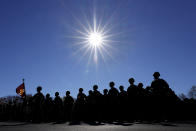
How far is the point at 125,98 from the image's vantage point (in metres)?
10.9

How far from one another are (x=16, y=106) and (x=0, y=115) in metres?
3.19

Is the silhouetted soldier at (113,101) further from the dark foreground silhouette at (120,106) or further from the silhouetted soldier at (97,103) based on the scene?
the silhouetted soldier at (97,103)

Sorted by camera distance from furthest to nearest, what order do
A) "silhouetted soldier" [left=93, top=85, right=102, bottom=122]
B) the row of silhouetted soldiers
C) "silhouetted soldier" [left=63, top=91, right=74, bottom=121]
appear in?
1. "silhouetted soldier" [left=63, top=91, right=74, bottom=121]
2. "silhouetted soldier" [left=93, top=85, right=102, bottom=122]
3. the row of silhouetted soldiers

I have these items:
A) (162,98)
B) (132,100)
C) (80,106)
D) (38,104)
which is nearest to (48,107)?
(38,104)

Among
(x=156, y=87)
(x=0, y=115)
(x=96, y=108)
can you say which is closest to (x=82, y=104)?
(x=96, y=108)

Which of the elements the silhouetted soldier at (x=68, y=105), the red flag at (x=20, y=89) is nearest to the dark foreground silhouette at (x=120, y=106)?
the silhouetted soldier at (x=68, y=105)

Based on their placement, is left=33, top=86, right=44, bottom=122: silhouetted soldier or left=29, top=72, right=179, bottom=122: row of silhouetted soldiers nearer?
left=29, top=72, right=179, bottom=122: row of silhouetted soldiers

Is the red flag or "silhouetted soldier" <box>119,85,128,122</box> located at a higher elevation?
the red flag

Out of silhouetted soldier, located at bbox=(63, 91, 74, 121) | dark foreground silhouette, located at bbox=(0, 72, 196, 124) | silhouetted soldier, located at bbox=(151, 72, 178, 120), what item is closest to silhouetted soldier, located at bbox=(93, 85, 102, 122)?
dark foreground silhouette, located at bbox=(0, 72, 196, 124)

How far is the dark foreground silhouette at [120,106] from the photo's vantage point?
900cm

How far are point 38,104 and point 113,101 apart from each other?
211 inches

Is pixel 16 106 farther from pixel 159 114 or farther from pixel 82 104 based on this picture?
pixel 159 114

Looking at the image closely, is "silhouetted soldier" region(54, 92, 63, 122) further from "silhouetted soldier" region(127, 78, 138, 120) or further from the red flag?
the red flag

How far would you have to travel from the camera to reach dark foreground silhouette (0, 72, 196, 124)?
9.00 metres
